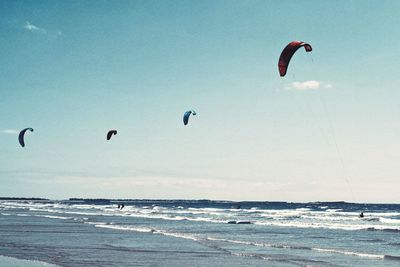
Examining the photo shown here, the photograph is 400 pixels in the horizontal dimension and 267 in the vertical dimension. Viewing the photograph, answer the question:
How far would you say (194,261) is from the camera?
630 inches

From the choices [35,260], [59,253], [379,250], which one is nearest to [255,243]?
[379,250]

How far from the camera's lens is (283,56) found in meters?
17.4

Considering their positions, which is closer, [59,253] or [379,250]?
[59,253]

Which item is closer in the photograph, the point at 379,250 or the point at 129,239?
the point at 379,250

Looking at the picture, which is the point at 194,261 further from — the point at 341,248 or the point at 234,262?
the point at 341,248

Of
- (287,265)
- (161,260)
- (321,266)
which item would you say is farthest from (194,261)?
(321,266)

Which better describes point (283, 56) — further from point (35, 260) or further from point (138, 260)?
point (35, 260)

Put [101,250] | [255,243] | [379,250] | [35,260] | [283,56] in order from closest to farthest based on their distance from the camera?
[35,260]
[283,56]
[101,250]
[379,250]
[255,243]

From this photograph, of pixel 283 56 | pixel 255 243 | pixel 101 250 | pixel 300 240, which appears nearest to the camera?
pixel 283 56

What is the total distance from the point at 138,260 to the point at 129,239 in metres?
8.05

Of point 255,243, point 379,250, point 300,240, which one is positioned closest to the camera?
point 379,250

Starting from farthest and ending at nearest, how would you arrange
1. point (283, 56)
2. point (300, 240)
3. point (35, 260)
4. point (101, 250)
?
1. point (300, 240)
2. point (101, 250)
3. point (283, 56)
4. point (35, 260)

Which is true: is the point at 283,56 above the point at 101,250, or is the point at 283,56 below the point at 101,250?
above

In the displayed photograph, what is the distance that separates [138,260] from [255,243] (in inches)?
325
